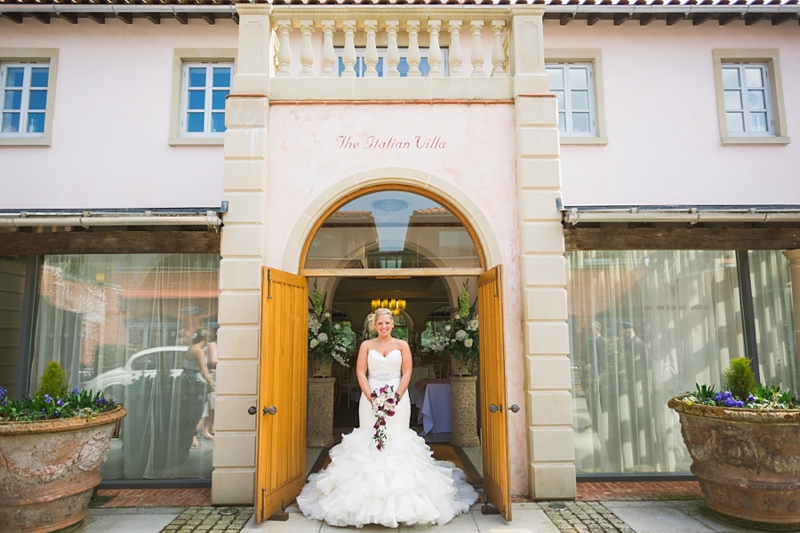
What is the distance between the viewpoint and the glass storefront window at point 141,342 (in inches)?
281

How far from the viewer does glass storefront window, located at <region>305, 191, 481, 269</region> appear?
6754 mm

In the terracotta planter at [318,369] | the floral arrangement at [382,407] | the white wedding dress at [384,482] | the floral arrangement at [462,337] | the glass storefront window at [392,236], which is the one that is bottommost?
the white wedding dress at [384,482]

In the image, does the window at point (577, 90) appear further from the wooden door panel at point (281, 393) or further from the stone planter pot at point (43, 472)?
the stone planter pot at point (43, 472)

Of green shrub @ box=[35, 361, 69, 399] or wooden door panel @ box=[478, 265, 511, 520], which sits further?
green shrub @ box=[35, 361, 69, 399]

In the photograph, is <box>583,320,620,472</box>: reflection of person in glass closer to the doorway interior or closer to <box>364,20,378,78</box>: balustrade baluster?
the doorway interior

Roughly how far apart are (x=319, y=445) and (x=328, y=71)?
6179 mm

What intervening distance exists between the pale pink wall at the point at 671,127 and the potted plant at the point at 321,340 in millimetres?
4730

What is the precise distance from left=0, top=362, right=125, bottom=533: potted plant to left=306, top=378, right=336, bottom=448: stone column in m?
4.15

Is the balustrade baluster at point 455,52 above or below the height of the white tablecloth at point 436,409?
above

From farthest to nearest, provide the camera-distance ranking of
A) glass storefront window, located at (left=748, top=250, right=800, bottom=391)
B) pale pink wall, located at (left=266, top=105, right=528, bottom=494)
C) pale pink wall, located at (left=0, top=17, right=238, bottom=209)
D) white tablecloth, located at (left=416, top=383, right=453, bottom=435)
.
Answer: white tablecloth, located at (left=416, top=383, right=453, bottom=435) → pale pink wall, located at (left=0, top=17, right=238, bottom=209) → glass storefront window, located at (left=748, top=250, right=800, bottom=391) → pale pink wall, located at (left=266, top=105, right=528, bottom=494)

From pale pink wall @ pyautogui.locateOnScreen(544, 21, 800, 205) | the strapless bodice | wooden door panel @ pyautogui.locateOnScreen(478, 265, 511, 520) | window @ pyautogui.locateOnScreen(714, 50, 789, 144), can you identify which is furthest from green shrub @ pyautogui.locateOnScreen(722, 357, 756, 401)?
window @ pyautogui.locateOnScreen(714, 50, 789, 144)

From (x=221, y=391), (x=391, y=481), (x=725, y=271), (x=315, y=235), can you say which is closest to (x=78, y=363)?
(x=221, y=391)

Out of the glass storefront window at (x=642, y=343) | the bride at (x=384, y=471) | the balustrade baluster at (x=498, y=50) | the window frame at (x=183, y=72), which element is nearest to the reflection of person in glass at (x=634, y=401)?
the glass storefront window at (x=642, y=343)

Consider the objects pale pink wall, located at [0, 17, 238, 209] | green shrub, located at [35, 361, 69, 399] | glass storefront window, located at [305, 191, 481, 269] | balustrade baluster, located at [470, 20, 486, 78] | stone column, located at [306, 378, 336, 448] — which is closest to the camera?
green shrub, located at [35, 361, 69, 399]
